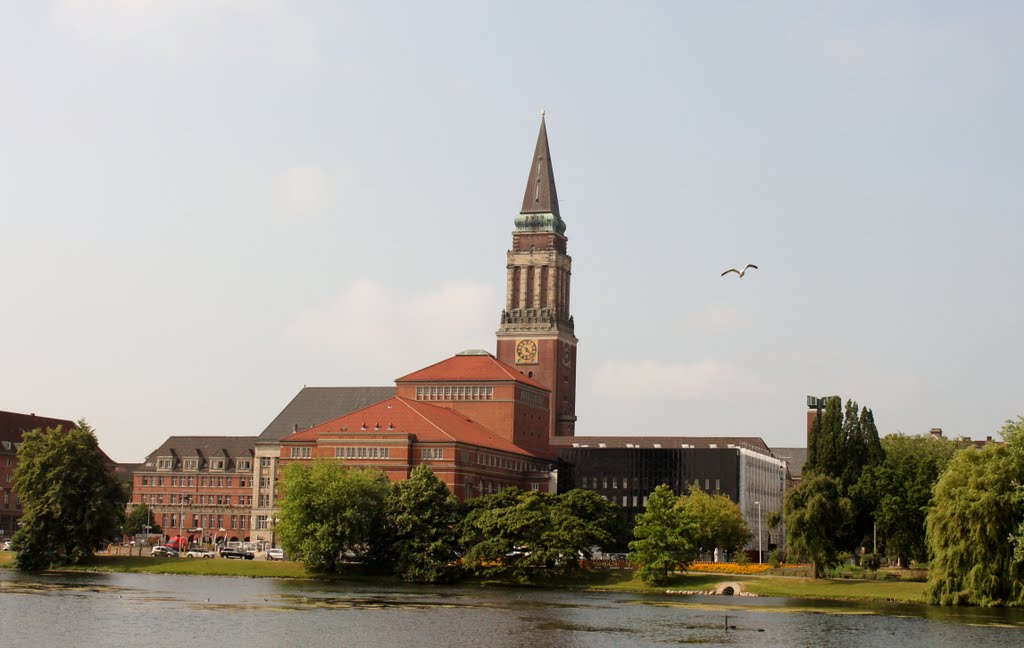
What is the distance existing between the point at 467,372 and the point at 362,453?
Result: 27448 mm

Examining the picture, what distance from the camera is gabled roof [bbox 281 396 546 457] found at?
15762 centimetres

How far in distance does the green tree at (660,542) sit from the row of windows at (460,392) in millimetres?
63298

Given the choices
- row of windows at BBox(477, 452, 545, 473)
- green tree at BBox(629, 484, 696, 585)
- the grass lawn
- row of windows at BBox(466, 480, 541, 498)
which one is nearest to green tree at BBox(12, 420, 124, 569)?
row of windows at BBox(466, 480, 541, 498)

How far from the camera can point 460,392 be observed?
593ft

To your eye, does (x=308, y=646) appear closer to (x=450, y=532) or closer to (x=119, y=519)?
(x=450, y=532)

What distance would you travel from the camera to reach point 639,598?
356ft

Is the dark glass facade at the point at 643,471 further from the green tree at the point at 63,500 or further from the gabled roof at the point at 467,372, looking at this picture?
the green tree at the point at 63,500

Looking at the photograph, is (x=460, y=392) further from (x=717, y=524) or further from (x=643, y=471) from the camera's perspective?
(x=717, y=524)

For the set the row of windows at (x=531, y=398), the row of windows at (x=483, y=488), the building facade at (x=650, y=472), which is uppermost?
the row of windows at (x=531, y=398)

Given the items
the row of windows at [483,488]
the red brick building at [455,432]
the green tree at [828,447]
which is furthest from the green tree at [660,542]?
the row of windows at [483,488]

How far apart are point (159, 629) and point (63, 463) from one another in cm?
5758

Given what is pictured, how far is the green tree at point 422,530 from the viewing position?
4749 inches

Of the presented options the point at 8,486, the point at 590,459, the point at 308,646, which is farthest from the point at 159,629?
the point at 8,486

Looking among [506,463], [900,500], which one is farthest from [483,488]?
[900,500]
